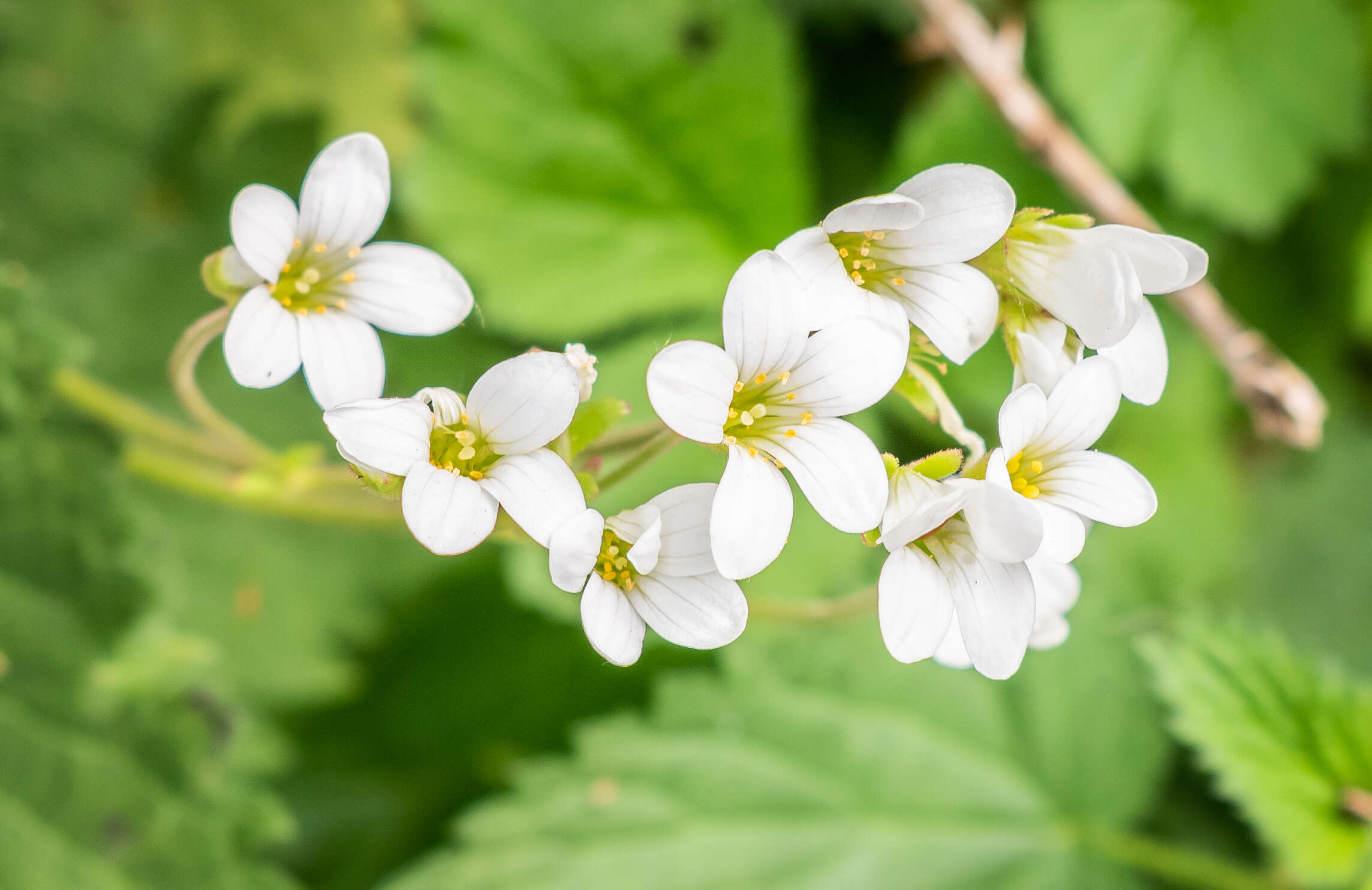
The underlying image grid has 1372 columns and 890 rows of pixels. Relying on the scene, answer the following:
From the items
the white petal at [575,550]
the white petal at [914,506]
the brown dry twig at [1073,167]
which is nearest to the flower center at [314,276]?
the white petal at [575,550]

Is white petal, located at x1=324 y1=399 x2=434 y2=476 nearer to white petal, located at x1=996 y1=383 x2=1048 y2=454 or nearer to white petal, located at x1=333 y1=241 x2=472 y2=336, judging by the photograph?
white petal, located at x1=333 y1=241 x2=472 y2=336

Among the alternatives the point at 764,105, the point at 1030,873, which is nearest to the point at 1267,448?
the point at 1030,873

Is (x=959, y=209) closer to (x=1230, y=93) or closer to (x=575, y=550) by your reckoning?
(x=575, y=550)

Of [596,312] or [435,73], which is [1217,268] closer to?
[596,312]

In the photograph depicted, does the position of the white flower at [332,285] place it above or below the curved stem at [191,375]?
below

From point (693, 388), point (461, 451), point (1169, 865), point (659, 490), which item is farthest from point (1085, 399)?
point (1169, 865)

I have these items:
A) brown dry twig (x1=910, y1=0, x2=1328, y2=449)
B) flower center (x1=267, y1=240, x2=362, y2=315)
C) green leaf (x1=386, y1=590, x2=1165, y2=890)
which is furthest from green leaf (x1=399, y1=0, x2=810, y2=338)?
flower center (x1=267, y1=240, x2=362, y2=315)

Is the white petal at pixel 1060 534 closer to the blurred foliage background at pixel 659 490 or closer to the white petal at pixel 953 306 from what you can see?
the white petal at pixel 953 306
